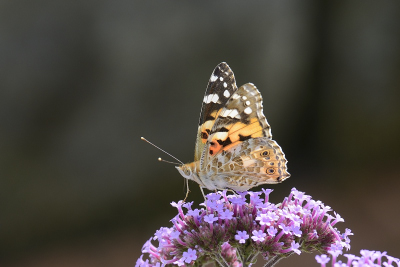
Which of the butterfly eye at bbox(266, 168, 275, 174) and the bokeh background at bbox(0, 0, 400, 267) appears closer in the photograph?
the butterfly eye at bbox(266, 168, 275, 174)

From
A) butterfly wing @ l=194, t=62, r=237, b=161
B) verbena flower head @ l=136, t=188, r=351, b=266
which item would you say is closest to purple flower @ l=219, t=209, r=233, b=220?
verbena flower head @ l=136, t=188, r=351, b=266

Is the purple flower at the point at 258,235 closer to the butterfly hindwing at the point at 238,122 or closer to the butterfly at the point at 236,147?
the butterfly at the point at 236,147

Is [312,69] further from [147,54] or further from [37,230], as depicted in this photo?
[37,230]

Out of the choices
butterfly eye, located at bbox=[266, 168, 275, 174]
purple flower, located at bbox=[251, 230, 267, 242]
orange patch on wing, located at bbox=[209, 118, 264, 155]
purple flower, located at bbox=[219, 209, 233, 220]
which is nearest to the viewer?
purple flower, located at bbox=[251, 230, 267, 242]

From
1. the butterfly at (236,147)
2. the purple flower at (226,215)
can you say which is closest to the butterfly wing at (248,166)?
the butterfly at (236,147)

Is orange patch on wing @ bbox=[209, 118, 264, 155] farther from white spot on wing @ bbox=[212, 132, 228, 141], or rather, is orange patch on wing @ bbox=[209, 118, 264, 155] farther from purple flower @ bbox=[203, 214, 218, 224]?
purple flower @ bbox=[203, 214, 218, 224]

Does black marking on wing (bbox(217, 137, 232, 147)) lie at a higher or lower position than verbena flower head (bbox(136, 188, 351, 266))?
higher

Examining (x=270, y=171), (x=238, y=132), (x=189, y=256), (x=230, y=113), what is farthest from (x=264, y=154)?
(x=189, y=256)
